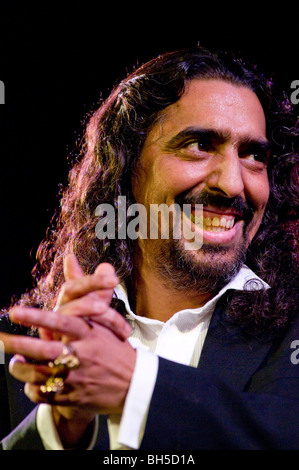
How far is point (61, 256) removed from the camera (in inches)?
102

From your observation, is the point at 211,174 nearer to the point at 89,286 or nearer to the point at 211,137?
the point at 211,137

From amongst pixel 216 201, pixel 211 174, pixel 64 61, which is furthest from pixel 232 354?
pixel 64 61

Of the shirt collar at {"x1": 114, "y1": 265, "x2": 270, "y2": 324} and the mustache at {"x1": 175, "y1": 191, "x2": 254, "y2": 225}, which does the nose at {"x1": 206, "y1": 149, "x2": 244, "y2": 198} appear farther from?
the shirt collar at {"x1": 114, "y1": 265, "x2": 270, "y2": 324}

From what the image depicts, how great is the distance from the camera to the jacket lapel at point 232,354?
1.73 meters

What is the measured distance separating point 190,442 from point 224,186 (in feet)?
3.42

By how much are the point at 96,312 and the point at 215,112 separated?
3.90 feet

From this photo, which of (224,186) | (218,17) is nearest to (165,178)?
(224,186)

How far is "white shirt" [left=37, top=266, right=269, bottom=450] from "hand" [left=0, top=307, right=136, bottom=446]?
0.03 meters

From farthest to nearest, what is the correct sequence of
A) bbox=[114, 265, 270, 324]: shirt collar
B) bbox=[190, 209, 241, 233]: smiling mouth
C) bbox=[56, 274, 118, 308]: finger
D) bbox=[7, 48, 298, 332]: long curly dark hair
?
bbox=[7, 48, 298, 332]: long curly dark hair → bbox=[190, 209, 241, 233]: smiling mouth → bbox=[114, 265, 270, 324]: shirt collar → bbox=[56, 274, 118, 308]: finger

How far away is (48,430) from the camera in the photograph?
4.68 ft

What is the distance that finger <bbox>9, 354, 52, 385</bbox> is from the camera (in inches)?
51.0

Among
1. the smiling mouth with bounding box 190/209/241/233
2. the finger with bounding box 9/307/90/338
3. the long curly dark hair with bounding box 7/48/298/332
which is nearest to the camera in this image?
the finger with bounding box 9/307/90/338

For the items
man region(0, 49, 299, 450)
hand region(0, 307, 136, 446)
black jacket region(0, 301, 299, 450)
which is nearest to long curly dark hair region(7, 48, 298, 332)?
man region(0, 49, 299, 450)

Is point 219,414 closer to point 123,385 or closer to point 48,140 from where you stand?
point 123,385
